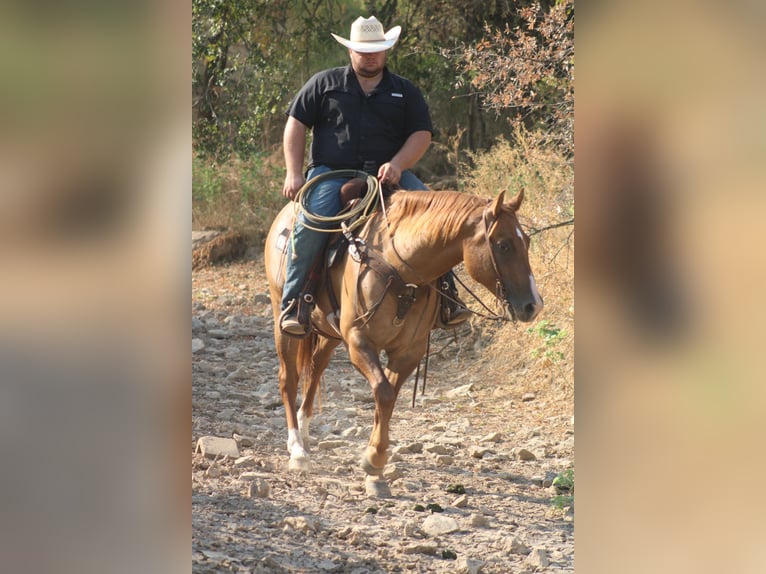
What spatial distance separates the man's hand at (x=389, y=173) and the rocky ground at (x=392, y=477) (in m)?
1.95

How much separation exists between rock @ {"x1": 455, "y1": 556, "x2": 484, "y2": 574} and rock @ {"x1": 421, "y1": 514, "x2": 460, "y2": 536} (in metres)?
0.51

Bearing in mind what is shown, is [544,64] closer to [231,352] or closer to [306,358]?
[306,358]

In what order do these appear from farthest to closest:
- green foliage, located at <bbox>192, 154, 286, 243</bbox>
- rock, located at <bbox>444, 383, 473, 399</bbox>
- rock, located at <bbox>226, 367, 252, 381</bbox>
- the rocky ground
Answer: green foliage, located at <bbox>192, 154, 286, 243</bbox>, rock, located at <bbox>226, 367, 252, 381</bbox>, rock, located at <bbox>444, 383, 473, 399</bbox>, the rocky ground

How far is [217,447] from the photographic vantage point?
6418 mm

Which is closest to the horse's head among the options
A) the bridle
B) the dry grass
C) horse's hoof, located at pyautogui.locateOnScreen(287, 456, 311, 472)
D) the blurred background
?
the bridle

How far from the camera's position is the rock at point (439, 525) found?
202 inches

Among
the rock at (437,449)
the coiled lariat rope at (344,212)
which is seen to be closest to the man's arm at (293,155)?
the coiled lariat rope at (344,212)

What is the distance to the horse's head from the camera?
507 centimetres

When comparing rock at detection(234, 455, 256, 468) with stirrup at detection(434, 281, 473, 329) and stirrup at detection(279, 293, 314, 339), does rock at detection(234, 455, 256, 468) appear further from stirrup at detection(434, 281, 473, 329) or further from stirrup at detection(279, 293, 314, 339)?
stirrup at detection(434, 281, 473, 329)

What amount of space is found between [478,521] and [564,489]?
978mm
